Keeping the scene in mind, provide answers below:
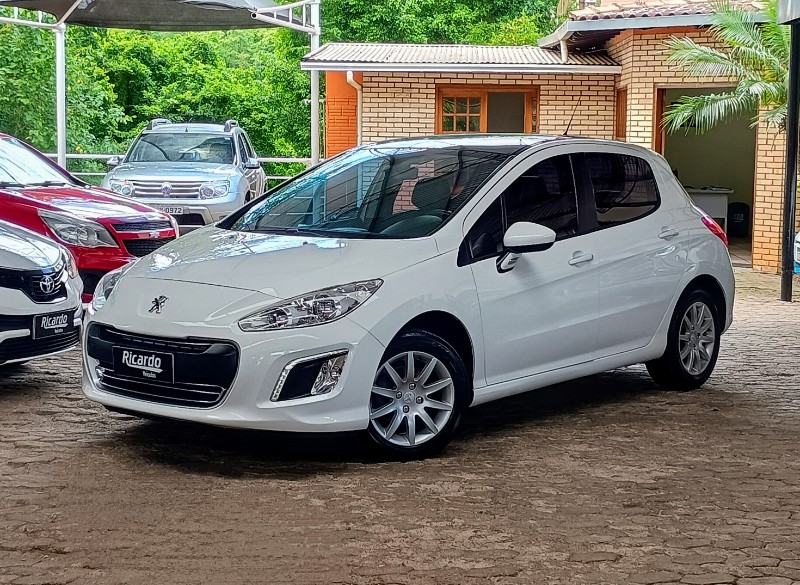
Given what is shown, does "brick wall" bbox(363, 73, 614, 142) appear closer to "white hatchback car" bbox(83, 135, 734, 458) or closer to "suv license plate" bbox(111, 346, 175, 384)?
"white hatchback car" bbox(83, 135, 734, 458)

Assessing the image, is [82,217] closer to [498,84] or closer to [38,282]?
[38,282]

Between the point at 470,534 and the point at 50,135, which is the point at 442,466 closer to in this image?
the point at 470,534

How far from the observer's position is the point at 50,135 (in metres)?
34.7

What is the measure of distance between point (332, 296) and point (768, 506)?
2348 mm

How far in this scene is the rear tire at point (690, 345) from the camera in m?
8.46

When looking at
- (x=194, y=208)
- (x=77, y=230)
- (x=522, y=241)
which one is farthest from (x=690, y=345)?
(x=194, y=208)

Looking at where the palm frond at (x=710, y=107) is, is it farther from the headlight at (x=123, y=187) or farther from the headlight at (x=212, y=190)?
the headlight at (x=123, y=187)

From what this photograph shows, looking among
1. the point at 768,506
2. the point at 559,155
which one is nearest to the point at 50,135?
the point at 559,155

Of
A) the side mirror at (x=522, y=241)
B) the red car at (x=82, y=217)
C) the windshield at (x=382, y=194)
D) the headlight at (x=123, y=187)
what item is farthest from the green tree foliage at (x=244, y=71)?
the side mirror at (x=522, y=241)

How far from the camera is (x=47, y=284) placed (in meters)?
8.27

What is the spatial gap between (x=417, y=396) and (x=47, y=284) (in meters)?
3.08

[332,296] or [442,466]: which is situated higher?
[332,296]

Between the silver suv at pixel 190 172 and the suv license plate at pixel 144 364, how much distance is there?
11529 mm

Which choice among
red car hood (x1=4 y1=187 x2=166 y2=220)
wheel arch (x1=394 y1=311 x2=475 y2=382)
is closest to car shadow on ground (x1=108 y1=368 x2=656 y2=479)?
wheel arch (x1=394 y1=311 x2=475 y2=382)
